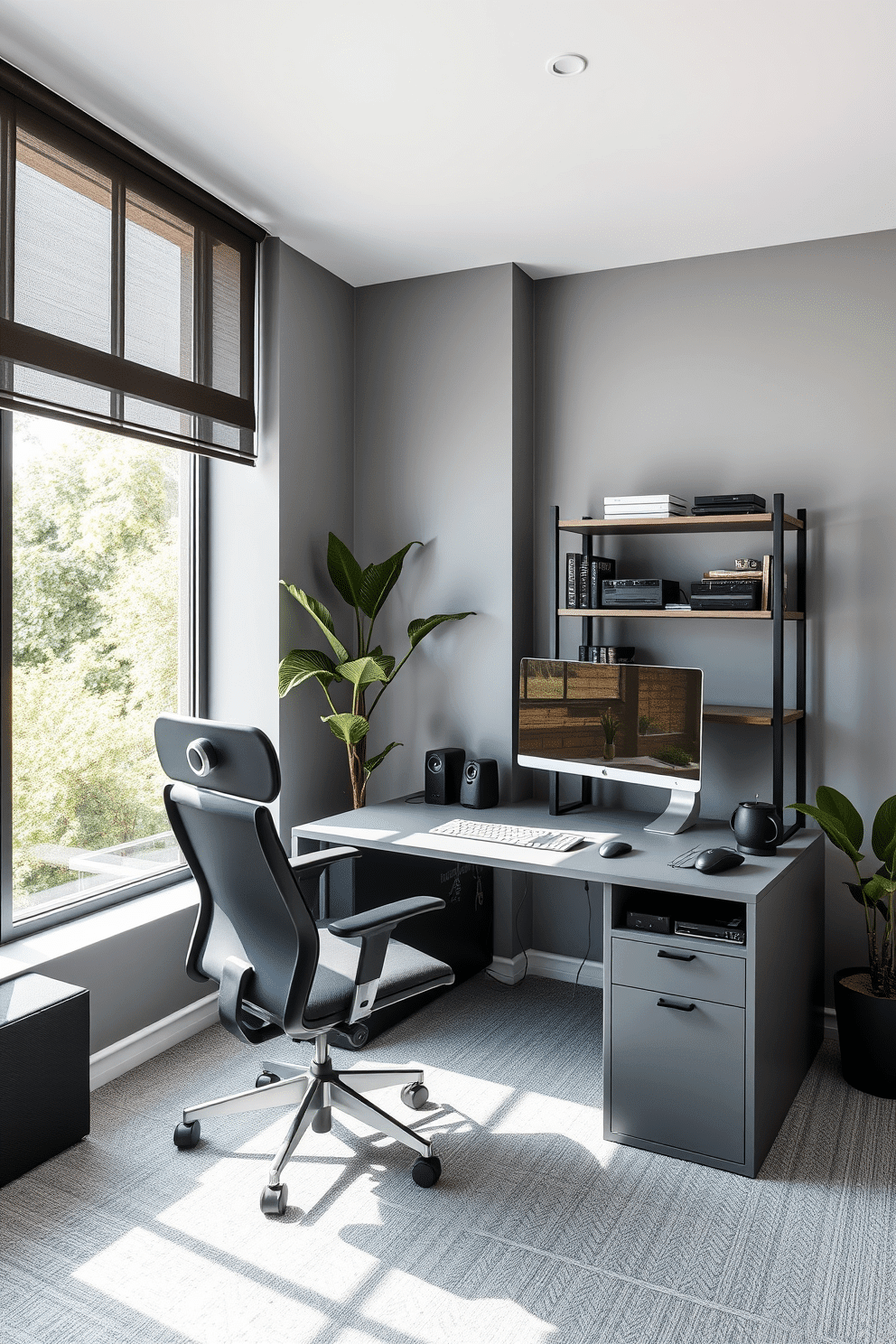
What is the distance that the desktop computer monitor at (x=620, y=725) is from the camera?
271cm

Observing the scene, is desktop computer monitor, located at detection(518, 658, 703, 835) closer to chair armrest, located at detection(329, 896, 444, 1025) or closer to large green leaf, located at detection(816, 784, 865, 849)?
large green leaf, located at detection(816, 784, 865, 849)

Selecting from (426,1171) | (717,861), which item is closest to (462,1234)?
(426,1171)

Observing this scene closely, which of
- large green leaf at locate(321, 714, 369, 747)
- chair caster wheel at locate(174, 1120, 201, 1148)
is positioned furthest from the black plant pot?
chair caster wheel at locate(174, 1120, 201, 1148)

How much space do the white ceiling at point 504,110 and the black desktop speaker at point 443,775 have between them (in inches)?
68.7

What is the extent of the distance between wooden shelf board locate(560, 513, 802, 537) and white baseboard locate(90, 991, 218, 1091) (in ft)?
6.40

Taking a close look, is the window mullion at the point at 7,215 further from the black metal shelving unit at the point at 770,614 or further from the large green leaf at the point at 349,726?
the black metal shelving unit at the point at 770,614

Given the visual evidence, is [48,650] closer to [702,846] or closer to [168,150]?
[168,150]

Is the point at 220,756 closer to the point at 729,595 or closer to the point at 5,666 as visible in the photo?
the point at 5,666

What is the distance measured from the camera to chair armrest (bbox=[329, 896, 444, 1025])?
2025mm

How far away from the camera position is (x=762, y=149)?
2.53 m

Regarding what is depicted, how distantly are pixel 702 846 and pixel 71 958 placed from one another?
1.76 m

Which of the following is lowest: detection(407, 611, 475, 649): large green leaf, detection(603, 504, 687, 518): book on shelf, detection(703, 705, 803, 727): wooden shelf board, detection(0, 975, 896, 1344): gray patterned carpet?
detection(0, 975, 896, 1344): gray patterned carpet

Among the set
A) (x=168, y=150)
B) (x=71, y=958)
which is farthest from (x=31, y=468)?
(x=71, y=958)

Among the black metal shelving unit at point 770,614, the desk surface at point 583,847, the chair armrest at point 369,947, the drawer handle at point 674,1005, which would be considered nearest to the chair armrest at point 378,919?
the chair armrest at point 369,947
